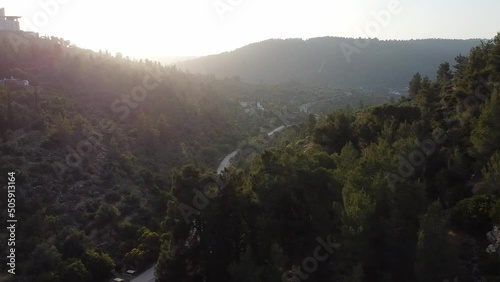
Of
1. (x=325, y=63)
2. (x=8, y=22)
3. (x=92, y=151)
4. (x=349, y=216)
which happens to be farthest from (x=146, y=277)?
(x=325, y=63)

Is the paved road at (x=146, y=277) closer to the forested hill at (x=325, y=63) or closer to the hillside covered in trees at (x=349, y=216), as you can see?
the hillside covered in trees at (x=349, y=216)

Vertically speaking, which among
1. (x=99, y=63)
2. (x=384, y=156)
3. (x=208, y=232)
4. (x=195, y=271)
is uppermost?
(x=99, y=63)

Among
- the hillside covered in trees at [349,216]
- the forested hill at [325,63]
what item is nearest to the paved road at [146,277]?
the hillside covered in trees at [349,216]

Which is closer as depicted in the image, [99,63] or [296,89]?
[99,63]

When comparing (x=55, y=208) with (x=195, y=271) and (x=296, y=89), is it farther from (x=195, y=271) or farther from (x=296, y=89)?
(x=296, y=89)

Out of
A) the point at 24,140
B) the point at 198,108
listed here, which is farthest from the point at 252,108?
the point at 24,140

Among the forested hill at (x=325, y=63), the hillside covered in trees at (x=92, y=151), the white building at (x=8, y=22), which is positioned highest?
the white building at (x=8, y=22)
